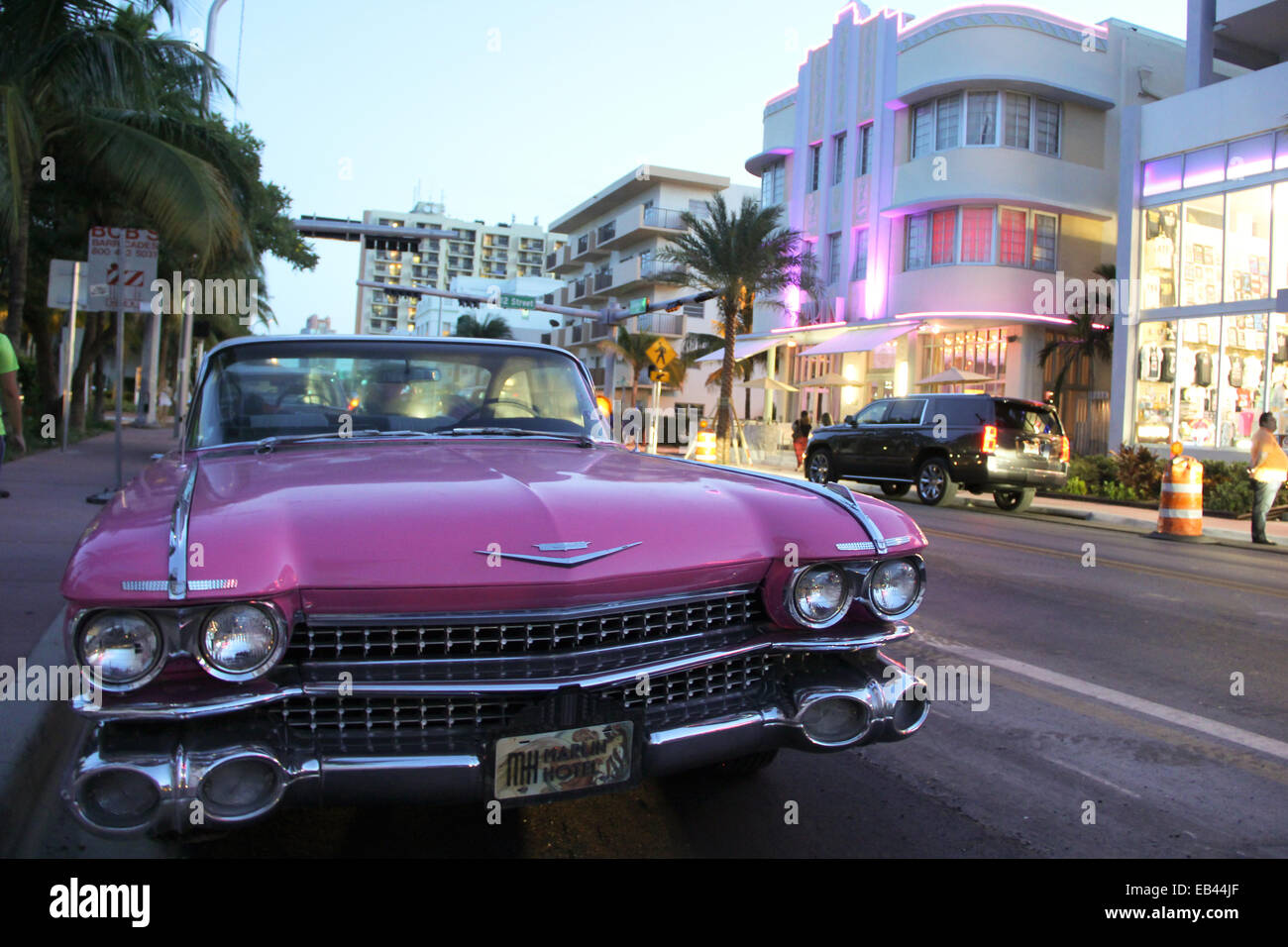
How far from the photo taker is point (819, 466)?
66.8 ft

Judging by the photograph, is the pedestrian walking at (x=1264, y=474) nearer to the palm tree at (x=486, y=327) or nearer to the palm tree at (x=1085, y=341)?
the palm tree at (x=1085, y=341)

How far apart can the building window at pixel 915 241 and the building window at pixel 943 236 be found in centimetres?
27

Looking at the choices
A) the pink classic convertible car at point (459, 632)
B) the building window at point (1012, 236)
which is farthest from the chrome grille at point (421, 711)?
the building window at point (1012, 236)

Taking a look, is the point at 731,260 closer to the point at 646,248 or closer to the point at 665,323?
the point at 665,323

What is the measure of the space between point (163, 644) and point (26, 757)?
1598 millimetres

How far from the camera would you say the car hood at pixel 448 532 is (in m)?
2.42

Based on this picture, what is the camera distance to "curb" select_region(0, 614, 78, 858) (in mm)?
3211

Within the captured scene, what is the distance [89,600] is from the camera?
2.30 metres

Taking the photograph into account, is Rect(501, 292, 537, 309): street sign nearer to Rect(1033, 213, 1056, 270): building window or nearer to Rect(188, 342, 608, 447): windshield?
Rect(1033, 213, 1056, 270): building window

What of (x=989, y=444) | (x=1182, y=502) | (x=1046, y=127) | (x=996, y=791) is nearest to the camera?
(x=996, y=791)

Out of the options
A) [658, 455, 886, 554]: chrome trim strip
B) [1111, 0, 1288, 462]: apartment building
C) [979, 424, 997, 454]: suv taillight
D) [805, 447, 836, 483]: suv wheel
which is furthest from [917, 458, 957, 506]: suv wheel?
[658, 455, 886, 554]: chrome trim strip

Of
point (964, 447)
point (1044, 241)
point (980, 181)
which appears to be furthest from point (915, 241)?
point (964, 447)
